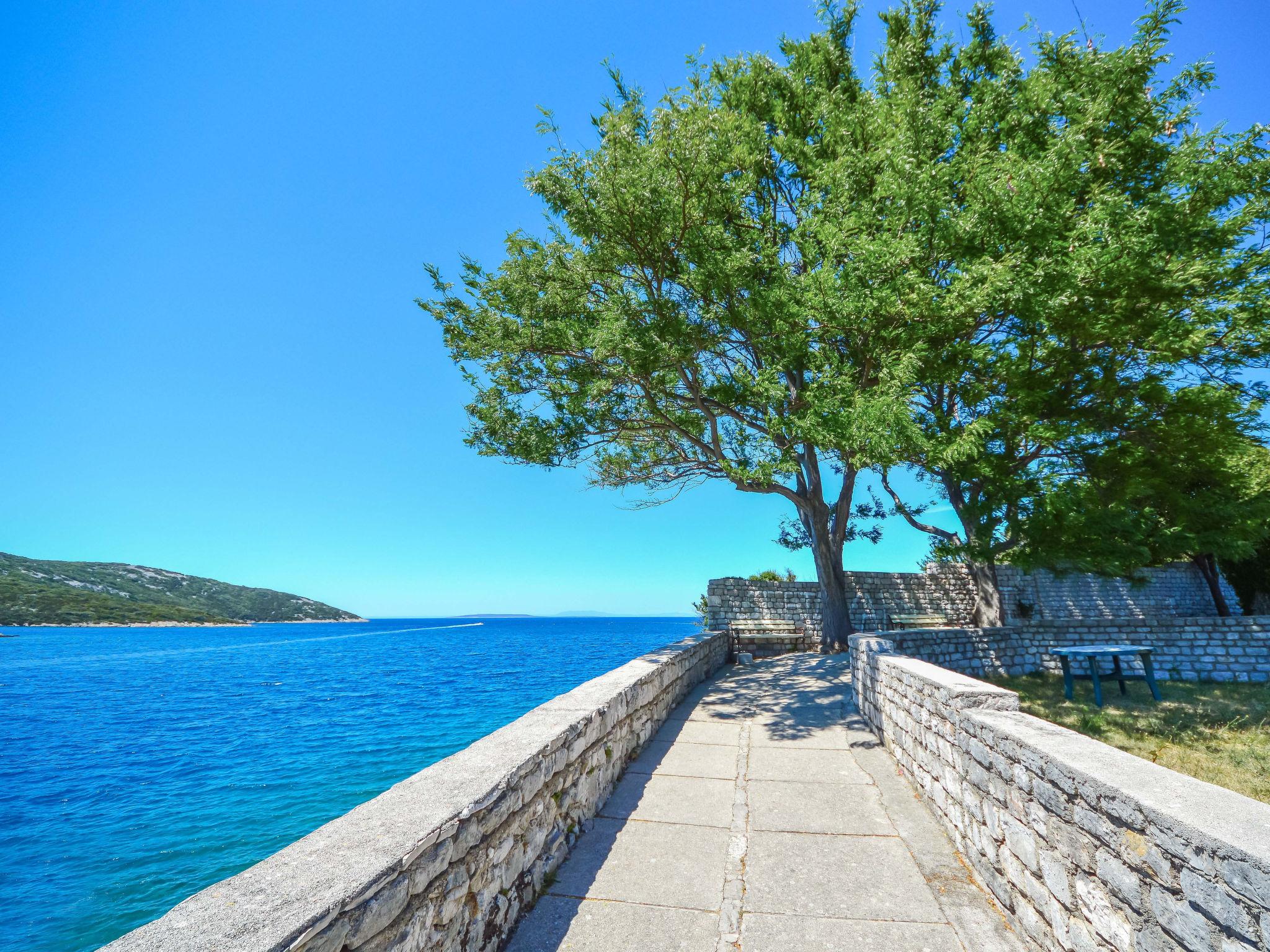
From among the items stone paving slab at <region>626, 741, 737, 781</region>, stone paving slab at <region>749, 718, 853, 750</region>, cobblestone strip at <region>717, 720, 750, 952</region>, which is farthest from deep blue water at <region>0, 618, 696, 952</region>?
cobblestone strip at <region>717, 720, 750, 952</region>

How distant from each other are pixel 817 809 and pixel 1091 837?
2.81 m

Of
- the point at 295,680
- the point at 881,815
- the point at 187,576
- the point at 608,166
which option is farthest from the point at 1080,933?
the point at 187,576

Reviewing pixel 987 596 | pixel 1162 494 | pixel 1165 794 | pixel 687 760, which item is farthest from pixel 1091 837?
pixel 987 596

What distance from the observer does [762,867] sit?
3957 mm

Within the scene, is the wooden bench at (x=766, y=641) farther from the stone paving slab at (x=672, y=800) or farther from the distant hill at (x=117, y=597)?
the distant hill at (x=117, y=597)

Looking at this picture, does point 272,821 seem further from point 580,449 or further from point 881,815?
point 881,815

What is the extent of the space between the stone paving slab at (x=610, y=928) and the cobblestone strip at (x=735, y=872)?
0.21 feet

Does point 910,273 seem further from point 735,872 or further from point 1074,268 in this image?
point 735,872

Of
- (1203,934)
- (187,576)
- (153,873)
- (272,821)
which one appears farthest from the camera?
(187,576)

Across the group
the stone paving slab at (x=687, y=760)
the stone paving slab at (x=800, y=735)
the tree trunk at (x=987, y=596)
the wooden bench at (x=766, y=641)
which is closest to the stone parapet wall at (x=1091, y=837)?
the stone paving slab at (x=687, y=760)

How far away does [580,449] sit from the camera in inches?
505

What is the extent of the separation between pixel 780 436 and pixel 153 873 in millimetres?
12643

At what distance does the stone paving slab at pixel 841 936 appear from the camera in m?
3.07

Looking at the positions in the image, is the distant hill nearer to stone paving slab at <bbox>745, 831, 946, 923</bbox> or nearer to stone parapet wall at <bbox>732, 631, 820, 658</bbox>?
stone parapet wall at <bbox>732, 631, 820, 658</bbox>
